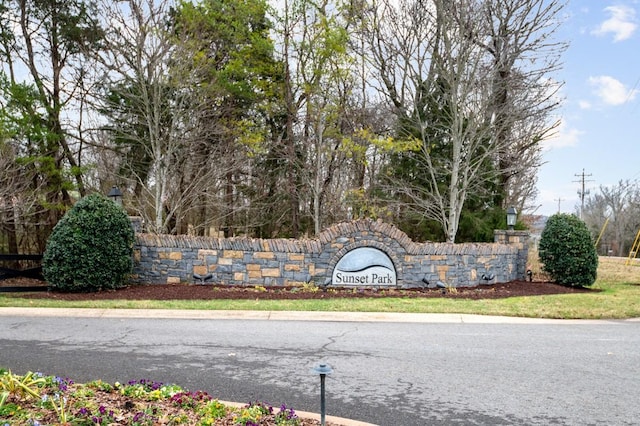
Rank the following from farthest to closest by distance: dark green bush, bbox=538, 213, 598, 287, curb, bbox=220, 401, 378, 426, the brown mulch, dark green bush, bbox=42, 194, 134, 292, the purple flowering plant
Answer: dark green bush, bbox=538, 213, 598, 287 → dark green bush, bbox=42, 194, 134, 292 → the brown mulch → curb, bbox=220, 401, 378, 426 → the purple flowering plant

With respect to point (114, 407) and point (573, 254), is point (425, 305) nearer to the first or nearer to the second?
point (573, 254)

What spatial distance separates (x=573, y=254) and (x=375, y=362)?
11825 mm

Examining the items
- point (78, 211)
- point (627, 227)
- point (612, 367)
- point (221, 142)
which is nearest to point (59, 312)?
point (78, 211)

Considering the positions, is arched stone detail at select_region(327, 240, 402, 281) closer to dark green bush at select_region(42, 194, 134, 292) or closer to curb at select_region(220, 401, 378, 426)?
dark green bush at select_region(42, 194, 134, 292)

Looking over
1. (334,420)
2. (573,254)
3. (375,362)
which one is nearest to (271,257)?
(375,362)

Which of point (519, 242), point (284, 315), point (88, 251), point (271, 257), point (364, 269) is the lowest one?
point (284, 315)

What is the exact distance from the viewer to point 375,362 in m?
6.54

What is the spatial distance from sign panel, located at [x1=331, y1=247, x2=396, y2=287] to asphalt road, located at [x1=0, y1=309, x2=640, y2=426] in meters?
4.27

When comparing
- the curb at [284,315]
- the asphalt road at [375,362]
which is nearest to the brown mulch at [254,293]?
the curb at [284,315]

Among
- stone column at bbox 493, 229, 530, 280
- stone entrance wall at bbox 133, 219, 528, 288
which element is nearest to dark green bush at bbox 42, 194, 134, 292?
stone entrance wall at bbox 133, 219, 528, 288

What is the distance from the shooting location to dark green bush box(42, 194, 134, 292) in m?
12.8

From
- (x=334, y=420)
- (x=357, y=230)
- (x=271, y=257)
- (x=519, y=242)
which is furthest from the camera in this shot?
(x=519, y=242)

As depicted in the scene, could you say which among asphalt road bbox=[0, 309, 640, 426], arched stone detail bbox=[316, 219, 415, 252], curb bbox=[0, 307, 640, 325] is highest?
arched stone detail bbox=[316, 219, 415, 252]

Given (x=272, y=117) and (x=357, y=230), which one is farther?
(x=272, y=117)
